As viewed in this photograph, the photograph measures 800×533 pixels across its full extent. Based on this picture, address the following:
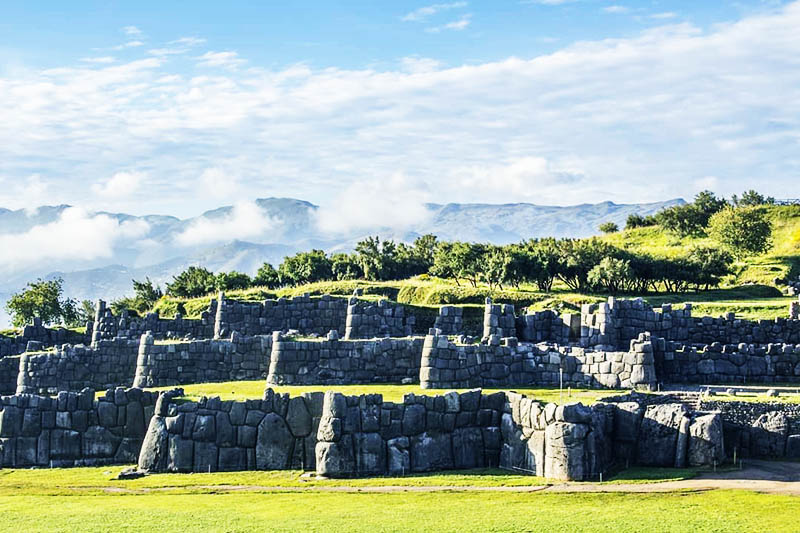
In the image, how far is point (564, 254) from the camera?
6397 centimetres

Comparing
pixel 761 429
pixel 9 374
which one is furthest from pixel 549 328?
pixel 9 374

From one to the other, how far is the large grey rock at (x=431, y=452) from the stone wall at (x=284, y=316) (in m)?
18.0

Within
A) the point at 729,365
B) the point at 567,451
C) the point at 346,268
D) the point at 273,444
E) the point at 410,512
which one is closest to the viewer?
the point at 410,512

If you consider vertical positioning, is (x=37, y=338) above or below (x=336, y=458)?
above

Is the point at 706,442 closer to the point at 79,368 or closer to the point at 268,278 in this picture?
the point at 79,368

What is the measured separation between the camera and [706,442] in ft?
93.8

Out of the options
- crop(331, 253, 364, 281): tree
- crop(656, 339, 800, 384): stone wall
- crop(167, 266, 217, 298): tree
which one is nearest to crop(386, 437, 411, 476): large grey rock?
crop(656, 339, 800, 384): stone wall

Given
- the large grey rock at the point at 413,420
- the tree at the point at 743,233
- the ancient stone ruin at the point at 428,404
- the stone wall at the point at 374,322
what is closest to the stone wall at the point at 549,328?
the ancient stone ruin at the point at 428,404

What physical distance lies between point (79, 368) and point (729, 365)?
24626mm

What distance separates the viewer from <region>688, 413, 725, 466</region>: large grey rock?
28.5 meters

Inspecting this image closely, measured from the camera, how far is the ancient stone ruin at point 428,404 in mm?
29359

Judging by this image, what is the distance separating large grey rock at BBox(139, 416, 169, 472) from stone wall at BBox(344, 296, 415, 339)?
1416cm

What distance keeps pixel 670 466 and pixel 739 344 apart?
1118 centimetres

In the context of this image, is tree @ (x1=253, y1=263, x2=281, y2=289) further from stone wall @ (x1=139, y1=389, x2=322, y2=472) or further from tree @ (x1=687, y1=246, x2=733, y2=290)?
stone wall @ (x1=139, y1=389, x2=322, y2=472)
